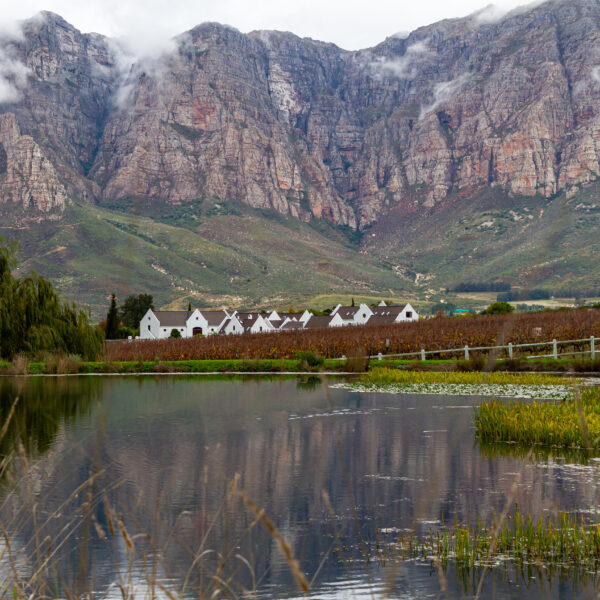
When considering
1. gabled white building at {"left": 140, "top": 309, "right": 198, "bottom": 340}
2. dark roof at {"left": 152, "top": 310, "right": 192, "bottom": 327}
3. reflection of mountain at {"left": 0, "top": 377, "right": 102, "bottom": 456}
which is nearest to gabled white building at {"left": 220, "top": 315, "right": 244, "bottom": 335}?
gabled white building at {"left": 140, "top": 309, "right": 198, "bottom": 340}

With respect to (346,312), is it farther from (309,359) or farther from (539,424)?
(539,424)

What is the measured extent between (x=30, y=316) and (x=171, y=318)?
2573 inches

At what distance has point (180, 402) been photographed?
31.3 meters

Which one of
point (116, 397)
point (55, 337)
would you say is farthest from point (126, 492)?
point (55, 337)

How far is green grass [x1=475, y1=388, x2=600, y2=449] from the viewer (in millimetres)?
18000

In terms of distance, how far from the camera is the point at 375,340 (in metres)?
54.3

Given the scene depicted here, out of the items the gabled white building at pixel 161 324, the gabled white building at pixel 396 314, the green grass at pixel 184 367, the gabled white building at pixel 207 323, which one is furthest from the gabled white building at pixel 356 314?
the green grass at pixel 184 367

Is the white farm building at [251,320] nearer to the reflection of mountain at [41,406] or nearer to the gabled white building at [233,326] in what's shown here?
the gabled white building at [233,326]

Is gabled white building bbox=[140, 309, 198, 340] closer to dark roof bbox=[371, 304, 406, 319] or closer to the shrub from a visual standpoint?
dark roof bbox=[371, 304, 406, 319]

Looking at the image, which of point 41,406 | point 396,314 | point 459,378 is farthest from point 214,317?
point 41,406

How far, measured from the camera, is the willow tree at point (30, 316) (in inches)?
1809

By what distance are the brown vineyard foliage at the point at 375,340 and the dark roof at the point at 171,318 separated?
45.8 m

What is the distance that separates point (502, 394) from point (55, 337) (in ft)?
98.4

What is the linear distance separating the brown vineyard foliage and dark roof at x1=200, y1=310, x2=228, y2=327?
5304cm
